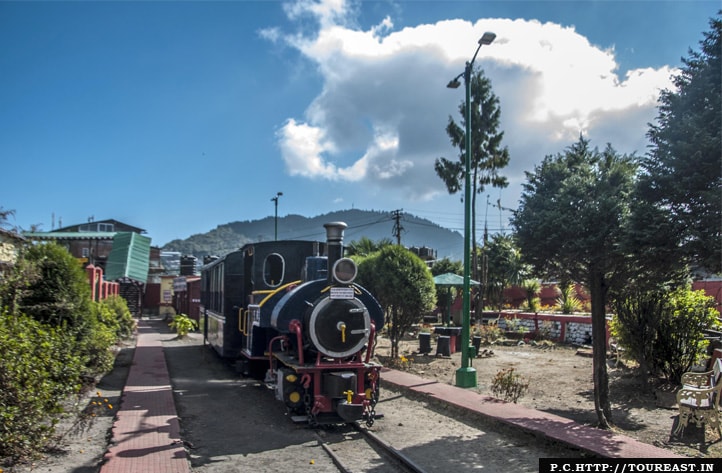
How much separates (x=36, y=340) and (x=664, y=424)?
8576 mm

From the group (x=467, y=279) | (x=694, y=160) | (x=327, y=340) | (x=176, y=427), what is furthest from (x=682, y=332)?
(x=176, y=427)

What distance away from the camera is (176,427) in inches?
295

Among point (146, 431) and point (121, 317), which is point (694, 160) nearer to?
point (146, 431)

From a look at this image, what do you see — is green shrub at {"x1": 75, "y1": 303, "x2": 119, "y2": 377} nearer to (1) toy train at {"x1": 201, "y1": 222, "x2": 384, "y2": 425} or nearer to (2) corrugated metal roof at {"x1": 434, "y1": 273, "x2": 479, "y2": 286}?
(1) toy train at {"x1": 201, "y1": 222, "x2": 384, "y2": 425}

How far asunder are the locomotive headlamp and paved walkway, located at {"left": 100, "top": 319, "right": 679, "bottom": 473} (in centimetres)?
276

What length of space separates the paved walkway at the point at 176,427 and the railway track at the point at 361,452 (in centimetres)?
169

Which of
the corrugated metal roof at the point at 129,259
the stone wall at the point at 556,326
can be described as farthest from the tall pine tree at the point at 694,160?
the corrugated metal roof at the point at 129,259

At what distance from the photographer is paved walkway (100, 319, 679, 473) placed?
230 inches

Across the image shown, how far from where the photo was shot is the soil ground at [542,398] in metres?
6.47

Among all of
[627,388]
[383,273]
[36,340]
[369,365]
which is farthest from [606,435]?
[383,273]

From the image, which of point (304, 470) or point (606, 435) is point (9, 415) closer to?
point (304, 470)

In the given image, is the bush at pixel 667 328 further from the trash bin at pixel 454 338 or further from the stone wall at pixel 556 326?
the stone wall at pixel 556 326

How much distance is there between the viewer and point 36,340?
693cm

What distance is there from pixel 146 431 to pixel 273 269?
3.96m
